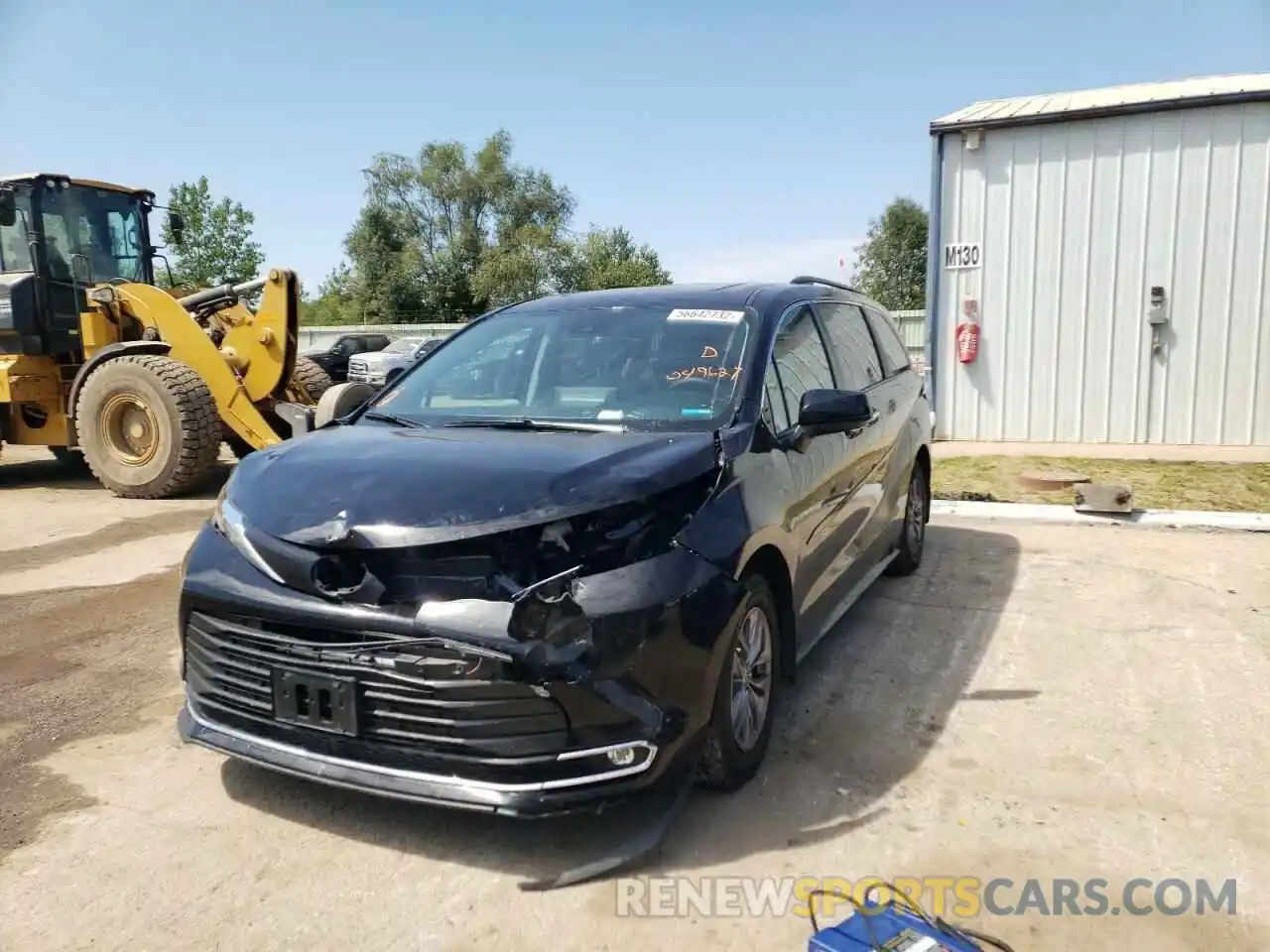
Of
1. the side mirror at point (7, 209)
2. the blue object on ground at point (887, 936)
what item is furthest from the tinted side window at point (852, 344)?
the side mirror at point (7, 209)

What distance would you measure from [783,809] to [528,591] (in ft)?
3.87

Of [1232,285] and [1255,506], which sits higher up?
[1232,285]

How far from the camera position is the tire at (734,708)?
298cm

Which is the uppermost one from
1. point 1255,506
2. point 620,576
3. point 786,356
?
point 786,356

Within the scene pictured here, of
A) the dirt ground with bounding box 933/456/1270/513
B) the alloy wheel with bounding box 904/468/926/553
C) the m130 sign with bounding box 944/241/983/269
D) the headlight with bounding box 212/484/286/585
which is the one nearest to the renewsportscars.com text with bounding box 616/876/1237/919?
the headlight with bounding box 212/484/286/585

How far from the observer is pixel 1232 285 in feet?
32.1

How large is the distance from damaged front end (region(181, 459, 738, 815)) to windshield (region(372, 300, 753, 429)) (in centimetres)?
82

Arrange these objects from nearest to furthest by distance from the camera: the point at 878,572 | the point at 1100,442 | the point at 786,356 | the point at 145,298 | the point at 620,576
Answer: the point at 620,576
the point at 786,356
the point at 878,572
the point at 145,298
the point at 1100,442

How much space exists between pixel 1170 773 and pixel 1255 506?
16.6ft

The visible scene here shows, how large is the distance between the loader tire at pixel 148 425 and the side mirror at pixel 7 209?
1.59 m

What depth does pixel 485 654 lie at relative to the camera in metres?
2.59

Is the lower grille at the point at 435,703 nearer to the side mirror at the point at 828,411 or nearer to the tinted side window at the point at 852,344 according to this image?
the side mirror at the point at 828,411

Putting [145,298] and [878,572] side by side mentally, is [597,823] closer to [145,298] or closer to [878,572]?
[878,572]

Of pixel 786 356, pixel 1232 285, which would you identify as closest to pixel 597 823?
pixel 786 356
